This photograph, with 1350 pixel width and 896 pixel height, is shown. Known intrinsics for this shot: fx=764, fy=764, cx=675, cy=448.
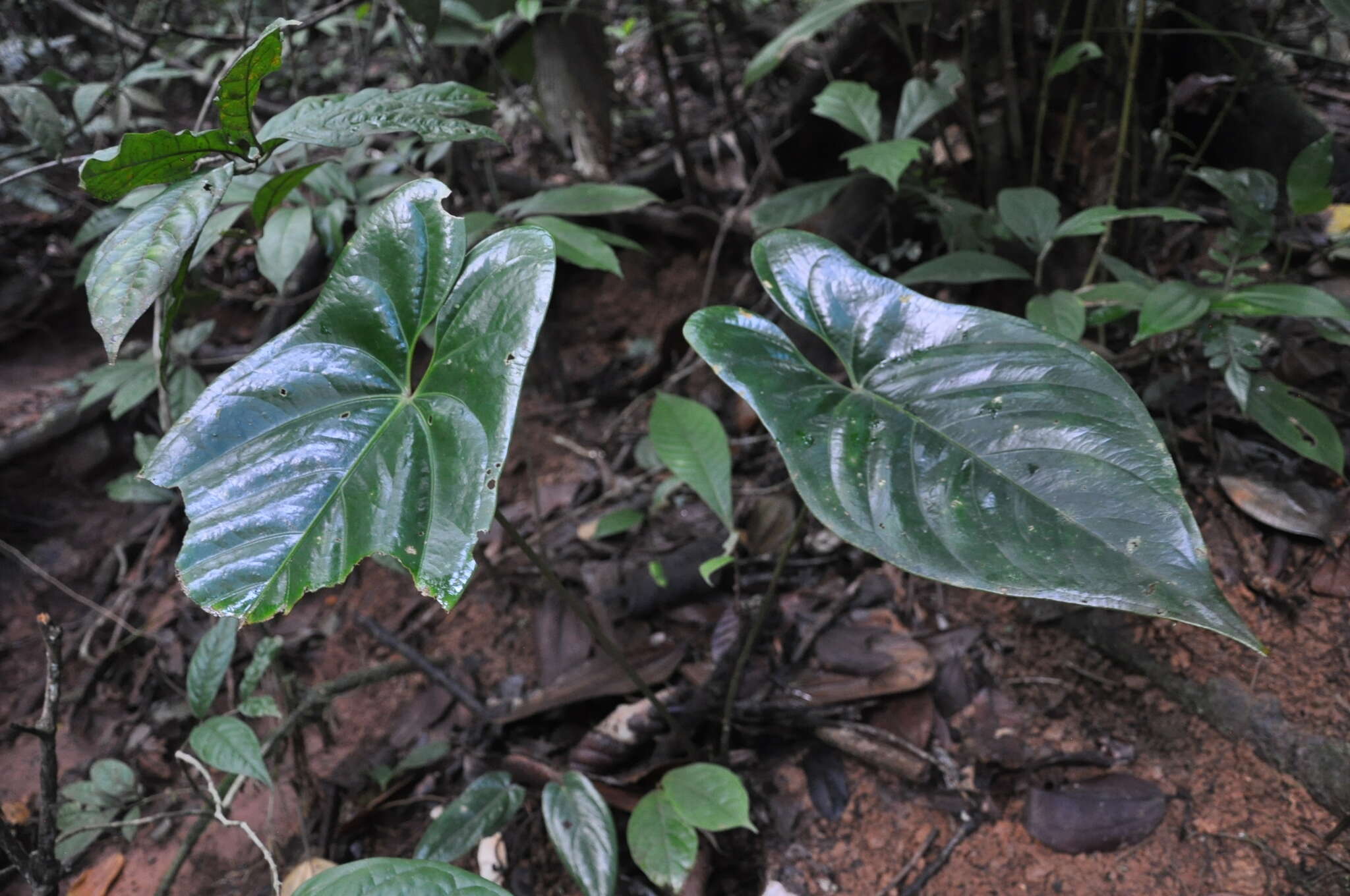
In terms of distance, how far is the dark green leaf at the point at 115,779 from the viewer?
1.44 meters

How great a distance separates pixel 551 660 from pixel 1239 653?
1.24 metres

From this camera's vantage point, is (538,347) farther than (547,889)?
Yes

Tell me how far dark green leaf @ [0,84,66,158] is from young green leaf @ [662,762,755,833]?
167 centimetres

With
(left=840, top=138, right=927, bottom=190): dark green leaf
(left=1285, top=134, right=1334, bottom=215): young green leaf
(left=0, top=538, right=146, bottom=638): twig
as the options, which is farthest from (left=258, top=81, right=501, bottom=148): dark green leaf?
(left=0, top=538, right=146, bottom=638): twig

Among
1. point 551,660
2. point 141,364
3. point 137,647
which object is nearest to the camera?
point 551,660

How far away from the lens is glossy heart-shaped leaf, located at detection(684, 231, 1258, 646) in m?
0.72

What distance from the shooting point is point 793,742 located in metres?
1.36

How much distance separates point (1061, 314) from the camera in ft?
4.33

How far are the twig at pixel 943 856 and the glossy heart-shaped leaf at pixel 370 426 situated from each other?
87 cm

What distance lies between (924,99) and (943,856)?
143 cm

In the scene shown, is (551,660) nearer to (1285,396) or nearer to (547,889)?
(547,889)

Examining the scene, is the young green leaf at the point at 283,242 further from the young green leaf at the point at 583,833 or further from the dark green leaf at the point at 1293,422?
the dark green leaf at the point at 1293,422

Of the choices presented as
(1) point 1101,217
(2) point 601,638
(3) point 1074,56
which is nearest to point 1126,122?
(3) point 1074,56

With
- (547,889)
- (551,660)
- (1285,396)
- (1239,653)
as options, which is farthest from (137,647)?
(1285,396)
